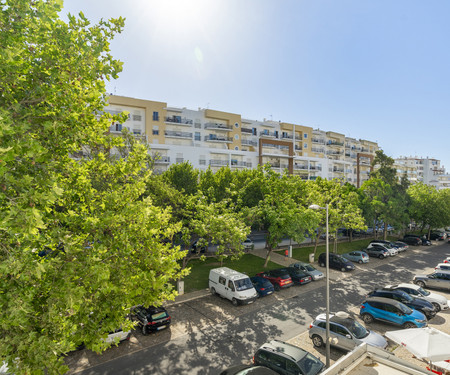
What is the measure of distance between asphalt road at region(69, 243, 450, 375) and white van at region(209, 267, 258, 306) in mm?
613

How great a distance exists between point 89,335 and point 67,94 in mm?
6332

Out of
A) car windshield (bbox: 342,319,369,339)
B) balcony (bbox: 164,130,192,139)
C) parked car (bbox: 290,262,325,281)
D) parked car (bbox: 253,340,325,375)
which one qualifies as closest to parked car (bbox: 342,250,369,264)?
parked car (bbox: 290,262,325,281)

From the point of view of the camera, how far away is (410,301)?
16.7m

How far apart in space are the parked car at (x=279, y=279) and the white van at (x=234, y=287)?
10.2ft

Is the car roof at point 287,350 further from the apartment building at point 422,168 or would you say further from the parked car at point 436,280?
the apartment building at point 422,168

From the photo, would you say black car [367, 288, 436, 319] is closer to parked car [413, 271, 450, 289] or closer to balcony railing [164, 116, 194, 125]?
parked car [413, 271, 450, 289]

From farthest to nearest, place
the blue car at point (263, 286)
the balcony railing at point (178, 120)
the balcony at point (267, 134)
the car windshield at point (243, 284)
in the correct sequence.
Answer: the balcony at point (267, 134)
the balcony railing at point (178, 120)
the blue car at point (263, 286)
the car windshield at point (243, 284)

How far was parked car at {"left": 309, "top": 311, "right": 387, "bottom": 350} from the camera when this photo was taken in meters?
12.3

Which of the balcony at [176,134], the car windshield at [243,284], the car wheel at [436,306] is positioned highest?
the balcony at [176,134]

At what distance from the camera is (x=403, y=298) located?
55.1 feet

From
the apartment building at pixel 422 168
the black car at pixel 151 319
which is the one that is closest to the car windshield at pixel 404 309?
the black car at pixel 151 319

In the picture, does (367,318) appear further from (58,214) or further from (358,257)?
(58,214)

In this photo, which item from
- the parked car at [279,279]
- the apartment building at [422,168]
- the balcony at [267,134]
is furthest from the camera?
the apartment building at [422,168]

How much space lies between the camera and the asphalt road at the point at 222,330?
38.0 ft
